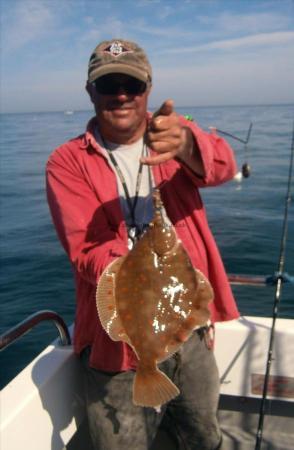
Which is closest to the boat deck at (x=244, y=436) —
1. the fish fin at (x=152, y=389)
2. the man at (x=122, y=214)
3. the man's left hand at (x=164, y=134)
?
the man at (x=122, y=214)

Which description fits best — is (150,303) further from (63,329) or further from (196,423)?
(63,329)

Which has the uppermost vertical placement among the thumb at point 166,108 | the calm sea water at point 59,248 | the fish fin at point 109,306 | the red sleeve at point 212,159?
the thumb at point 166,108

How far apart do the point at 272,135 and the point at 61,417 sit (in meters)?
35.5

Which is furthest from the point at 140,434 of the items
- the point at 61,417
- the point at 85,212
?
the point at 85,212

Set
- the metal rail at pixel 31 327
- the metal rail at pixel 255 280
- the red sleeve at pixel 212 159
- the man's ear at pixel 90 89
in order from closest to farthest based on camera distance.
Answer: the red sleeve at pixel 212 159
the man's ear at pixel 90 89
the metal rail at pixel 31 327
the metal rail at pixel 255 280

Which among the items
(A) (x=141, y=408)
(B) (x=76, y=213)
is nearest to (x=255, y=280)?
(A) (x=141, y=408)

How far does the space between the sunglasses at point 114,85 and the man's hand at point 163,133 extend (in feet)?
1.97

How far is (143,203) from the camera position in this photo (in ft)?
9.54

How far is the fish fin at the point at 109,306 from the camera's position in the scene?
2.20 metres

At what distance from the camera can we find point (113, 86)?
2719 mm

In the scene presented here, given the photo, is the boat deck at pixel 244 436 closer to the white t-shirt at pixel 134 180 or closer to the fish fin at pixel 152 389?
the fish fin at pixel 152 389

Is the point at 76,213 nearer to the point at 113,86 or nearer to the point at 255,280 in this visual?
the point at 113,86

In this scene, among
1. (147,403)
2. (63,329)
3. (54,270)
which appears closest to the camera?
(147,403)

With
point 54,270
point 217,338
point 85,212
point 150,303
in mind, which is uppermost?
point 85,212
